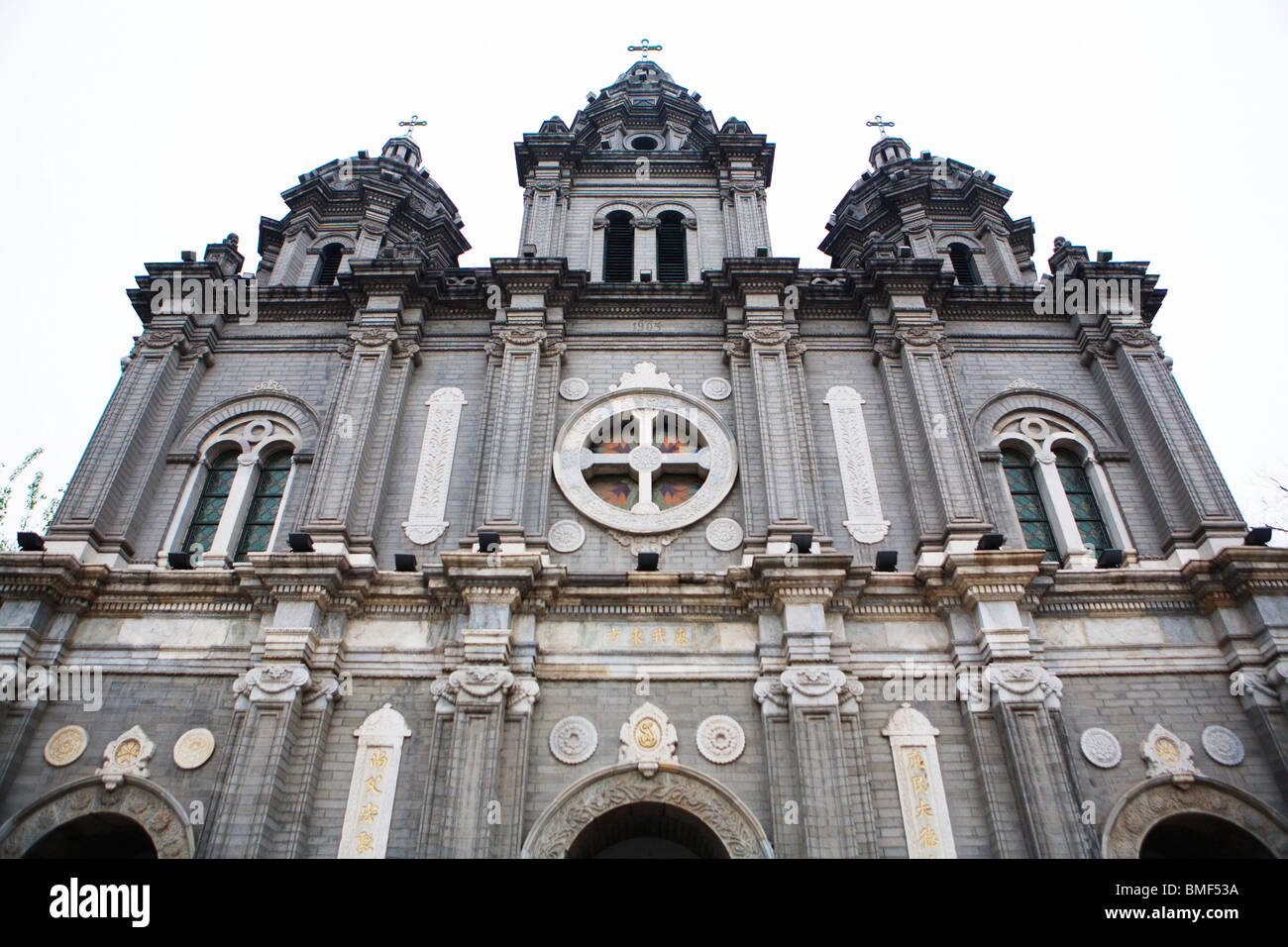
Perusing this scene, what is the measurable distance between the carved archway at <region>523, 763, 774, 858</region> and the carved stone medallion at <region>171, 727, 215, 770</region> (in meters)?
4.40

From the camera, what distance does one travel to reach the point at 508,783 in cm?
1027

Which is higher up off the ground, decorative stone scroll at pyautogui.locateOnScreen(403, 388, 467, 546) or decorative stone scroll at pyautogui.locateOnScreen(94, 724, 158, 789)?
decorative stone scroll at pyautogui.locateOnScreen(403, 388, 467, 546)

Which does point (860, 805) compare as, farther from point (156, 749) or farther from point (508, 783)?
point (156, 749)

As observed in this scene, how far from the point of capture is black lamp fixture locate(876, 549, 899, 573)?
11680 mm

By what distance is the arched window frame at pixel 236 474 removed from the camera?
519 inches

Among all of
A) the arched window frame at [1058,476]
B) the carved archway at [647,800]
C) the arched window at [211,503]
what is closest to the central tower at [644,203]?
the arched window frame at [1058,476]

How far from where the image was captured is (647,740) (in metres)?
10.7

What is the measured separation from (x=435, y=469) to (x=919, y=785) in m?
8.62

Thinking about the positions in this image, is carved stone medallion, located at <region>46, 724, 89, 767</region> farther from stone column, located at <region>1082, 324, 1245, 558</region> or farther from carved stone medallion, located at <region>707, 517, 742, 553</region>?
stone column, located at <region>1082, 324, 1245, 558</region>

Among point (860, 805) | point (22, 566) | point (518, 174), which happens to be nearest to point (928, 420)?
point (860, 805)

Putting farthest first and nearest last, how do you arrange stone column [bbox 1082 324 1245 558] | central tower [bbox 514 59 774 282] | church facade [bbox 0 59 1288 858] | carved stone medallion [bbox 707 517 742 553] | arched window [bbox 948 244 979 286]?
arched window [bbox 948 244 979 286], central tower [bbox 514 59 774 282], carved stone medallion [bbox 707 517 742 553], stone column [bbox 1082 324 1245 558], church facade [bbox 0 59 1288 858]

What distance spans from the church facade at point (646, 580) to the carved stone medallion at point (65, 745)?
8 cm

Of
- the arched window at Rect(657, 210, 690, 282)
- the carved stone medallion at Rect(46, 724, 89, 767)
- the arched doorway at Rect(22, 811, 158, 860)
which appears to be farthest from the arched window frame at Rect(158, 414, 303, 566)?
the arched window at Rect(657, 210, 690, 282)

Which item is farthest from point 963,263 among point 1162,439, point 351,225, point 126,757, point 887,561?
point 126,757
